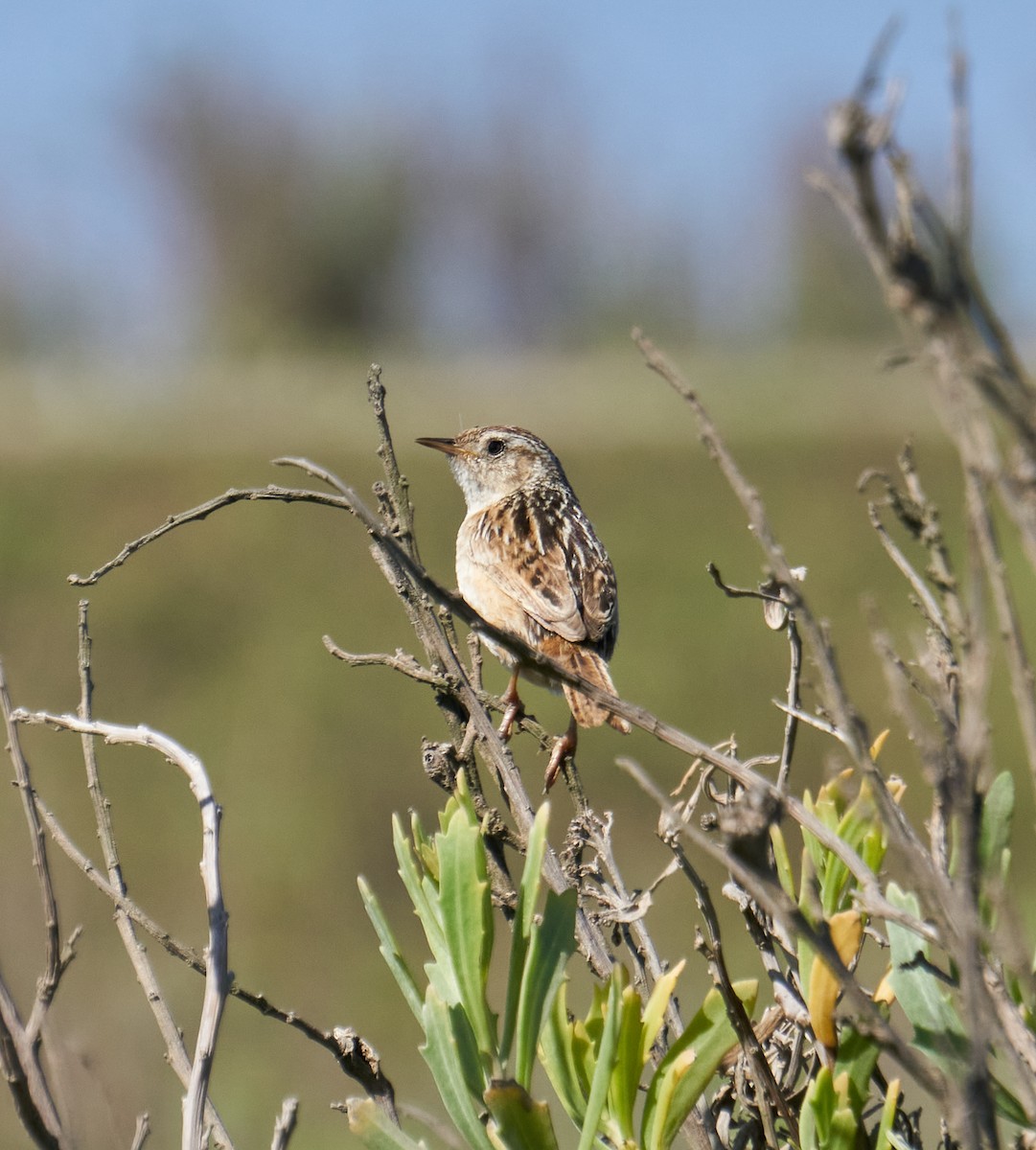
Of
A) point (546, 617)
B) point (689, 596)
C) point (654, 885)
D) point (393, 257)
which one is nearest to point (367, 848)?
point (689, 596)

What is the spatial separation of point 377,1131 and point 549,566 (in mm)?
2929

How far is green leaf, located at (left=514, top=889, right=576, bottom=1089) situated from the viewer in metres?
1.33

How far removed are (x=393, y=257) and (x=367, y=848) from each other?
20535 millimetres

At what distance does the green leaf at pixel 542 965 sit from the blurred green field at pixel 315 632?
740 cm

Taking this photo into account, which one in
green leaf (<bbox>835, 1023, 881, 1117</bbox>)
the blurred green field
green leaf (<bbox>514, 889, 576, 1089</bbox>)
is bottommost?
green leaf (<bbox>835, 1023, 881, 1117</bbox>)

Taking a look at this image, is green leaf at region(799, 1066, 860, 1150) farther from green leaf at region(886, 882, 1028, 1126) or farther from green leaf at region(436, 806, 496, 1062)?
green leaf at region(436, 806, 496, 1062)

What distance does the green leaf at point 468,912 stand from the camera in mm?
1373

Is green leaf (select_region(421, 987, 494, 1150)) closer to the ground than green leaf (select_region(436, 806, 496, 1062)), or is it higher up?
closer to the ground

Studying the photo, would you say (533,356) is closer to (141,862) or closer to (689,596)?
(689,596)

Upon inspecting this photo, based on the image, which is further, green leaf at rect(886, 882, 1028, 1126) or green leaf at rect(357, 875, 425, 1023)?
green leaf at rect(357, 875, 425, 1023)

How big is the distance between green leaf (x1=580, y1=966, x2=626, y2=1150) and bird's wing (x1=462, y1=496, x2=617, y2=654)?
267 cm

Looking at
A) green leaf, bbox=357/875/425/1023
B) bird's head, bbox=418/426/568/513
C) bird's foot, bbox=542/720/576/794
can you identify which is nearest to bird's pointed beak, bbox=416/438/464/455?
bird's head, bbox=418/426/568/513

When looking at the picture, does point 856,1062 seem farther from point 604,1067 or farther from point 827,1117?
point 604,1067

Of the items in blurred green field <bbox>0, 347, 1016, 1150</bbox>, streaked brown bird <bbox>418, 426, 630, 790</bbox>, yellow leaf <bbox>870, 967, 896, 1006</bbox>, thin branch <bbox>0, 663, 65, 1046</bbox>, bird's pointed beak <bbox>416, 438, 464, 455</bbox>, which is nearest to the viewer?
yellow leaf <bbox>870, 967, 896, 1006</bbox>
